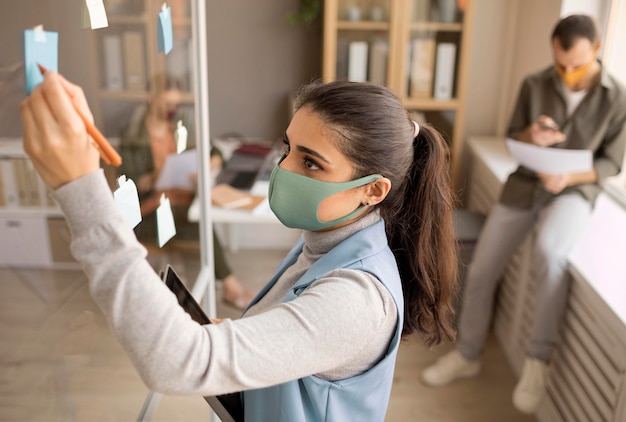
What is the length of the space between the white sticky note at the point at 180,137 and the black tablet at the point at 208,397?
2.12 ft

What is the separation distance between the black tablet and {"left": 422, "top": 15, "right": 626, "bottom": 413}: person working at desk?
151 cm

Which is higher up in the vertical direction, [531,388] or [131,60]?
[131,60]

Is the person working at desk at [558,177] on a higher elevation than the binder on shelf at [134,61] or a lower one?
lower

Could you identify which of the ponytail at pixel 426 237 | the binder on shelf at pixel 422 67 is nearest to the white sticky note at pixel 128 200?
the ponytail at pixel 426 237

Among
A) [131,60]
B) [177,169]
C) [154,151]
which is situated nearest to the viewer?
[131,60]

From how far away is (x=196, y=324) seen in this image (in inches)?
32.2

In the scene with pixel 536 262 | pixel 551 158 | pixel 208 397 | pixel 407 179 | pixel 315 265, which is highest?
pixel 407 179

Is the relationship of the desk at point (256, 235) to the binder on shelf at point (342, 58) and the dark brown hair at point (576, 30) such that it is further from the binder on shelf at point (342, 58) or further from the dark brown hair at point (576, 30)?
the dark brown hair at point (576, 30)

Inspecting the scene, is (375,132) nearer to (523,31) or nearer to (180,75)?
(180,75)

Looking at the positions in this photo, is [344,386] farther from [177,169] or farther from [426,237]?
[177,169]

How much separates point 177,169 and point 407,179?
923 mm

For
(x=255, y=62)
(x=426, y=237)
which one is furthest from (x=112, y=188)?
(x=255, y=62)

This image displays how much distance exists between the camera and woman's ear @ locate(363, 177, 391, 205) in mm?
1137

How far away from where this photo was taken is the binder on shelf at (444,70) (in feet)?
11.4
